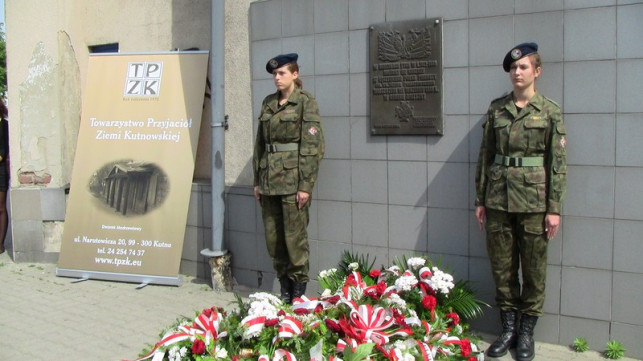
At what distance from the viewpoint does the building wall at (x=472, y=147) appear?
3729mm

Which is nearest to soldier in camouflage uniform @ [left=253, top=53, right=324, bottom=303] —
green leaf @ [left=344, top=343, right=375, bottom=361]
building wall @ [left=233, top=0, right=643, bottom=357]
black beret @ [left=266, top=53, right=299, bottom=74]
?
black beret @ [left=266, top=53, right=299, bottom=74]

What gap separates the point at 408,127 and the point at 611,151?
1350 millimetres

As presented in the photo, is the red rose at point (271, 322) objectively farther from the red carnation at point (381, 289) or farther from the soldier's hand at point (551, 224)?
the soldier's hand at point (551, 224)

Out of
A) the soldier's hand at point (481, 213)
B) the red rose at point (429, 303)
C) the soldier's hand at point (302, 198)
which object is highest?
the soldier's hand at point (302, 198)

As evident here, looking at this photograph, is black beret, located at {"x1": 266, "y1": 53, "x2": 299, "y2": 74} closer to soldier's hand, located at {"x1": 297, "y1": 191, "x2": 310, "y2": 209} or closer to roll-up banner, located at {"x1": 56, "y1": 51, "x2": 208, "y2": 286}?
soldier's hand, located at {"x1": 297, "y1": 191, "x2": 310, "y2": 209}

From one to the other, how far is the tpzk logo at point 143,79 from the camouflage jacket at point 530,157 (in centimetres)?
340

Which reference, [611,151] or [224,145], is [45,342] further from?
[611,151]

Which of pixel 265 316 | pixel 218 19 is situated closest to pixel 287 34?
pixel 218 19

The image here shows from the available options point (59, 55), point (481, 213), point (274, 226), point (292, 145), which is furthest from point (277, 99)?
point (59, 55)

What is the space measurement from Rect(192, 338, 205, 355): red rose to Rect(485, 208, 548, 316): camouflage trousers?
197cm

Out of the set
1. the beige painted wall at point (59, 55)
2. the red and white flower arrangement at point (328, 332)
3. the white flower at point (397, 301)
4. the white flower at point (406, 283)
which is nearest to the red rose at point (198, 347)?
the red and white flower arrangement at point (328, 332)

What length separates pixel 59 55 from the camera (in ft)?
21.2

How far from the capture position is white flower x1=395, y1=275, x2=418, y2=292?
3326 mm

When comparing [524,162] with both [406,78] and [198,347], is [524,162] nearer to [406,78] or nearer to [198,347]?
[406,78]
